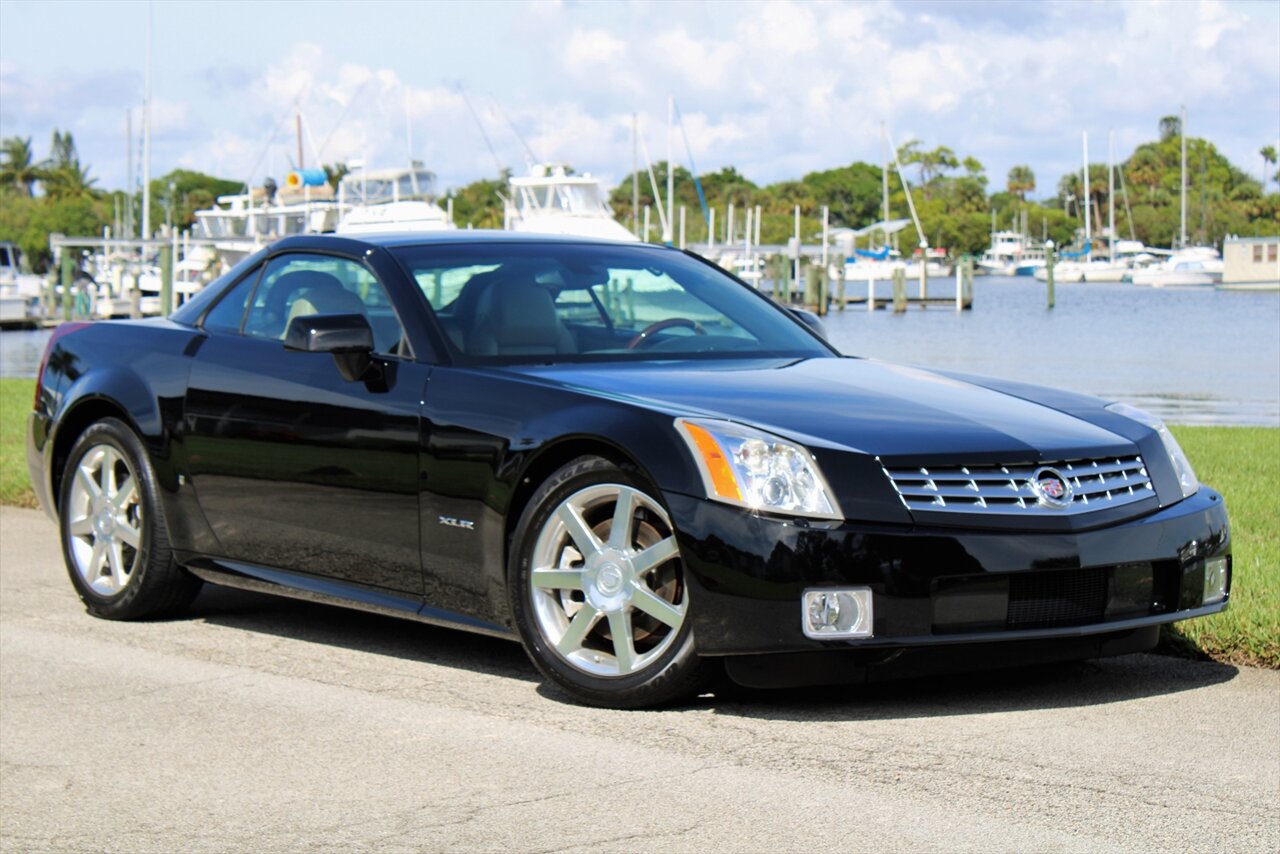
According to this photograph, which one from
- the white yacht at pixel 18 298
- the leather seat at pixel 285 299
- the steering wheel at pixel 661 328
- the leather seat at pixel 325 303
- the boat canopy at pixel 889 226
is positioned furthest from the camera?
the boat canopy at pixel 889 226

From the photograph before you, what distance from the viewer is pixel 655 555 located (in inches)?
209

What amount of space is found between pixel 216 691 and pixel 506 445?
3.94 ft

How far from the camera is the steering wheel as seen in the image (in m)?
6.41

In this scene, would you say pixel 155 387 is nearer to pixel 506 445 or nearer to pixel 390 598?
pixel 390 598

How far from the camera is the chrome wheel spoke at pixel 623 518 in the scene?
5.36 metres

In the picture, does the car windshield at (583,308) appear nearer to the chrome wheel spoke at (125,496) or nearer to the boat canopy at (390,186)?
the chrome wheel spoke at (125,496)

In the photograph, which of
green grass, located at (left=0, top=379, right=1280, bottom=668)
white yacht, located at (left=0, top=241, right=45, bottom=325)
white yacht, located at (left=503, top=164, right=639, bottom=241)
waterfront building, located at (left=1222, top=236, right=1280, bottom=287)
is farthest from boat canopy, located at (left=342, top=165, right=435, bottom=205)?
waterfront building, located at (left=1222, top=236, right=1280, bottom=287)

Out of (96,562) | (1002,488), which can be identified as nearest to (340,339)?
(96,562)

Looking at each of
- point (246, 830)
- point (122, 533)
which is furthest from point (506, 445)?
point (122, 533)

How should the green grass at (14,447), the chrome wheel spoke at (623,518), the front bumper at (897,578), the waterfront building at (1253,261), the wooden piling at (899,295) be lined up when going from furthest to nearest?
the waterfront building at (1253,261)
the wooden piling at (899,295)
the green grass at (14,447)
the chrome wheel spoke at (623,518)
the front bumper at (897,578)

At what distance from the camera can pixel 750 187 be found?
152250mm

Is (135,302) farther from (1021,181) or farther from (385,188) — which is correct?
(1021,181)

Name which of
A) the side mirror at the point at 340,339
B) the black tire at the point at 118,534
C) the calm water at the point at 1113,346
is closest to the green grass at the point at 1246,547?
the side mirror at the point at 340,339

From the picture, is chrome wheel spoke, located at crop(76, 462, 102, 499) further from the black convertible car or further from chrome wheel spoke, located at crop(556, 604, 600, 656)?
chrome wheel spoke, located at crop(556, 604, 600, 656)
